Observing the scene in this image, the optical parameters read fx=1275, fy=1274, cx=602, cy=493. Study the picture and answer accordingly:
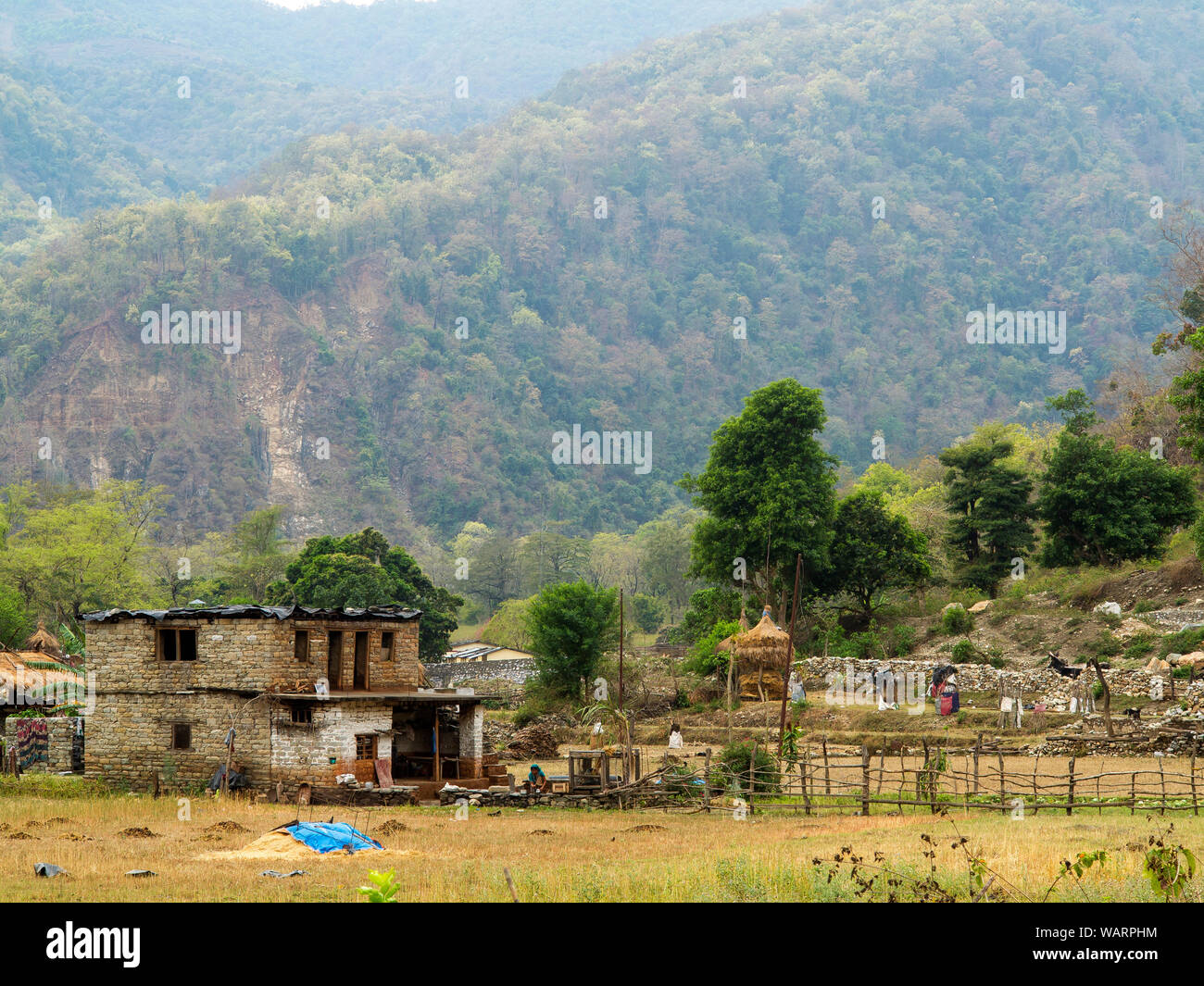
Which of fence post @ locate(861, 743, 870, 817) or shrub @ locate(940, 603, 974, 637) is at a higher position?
shrub @ locate(940, 603, 974, 637)

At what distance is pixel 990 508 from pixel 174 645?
139 ft

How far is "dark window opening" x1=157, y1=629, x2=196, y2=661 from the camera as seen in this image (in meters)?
34.4

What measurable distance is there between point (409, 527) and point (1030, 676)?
128006 mm

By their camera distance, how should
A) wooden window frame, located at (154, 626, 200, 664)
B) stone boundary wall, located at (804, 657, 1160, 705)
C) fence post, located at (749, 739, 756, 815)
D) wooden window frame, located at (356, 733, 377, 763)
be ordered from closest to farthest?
1. fence post, located at (749, 739, 756, 815)
2. wooden window frame, located at (356, 733, 377, 763)
3. wooden window frame, located at (154, 626, 200, 664)
4. stone boundary wall, located at (804, 657, 1160, 705)

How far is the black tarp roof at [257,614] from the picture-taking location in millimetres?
33250

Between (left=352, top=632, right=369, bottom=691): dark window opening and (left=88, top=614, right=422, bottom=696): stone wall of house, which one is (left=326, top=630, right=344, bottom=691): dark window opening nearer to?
(left=88, top=614, right=422, bottom=696): stone wall of house

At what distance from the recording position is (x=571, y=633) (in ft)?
171

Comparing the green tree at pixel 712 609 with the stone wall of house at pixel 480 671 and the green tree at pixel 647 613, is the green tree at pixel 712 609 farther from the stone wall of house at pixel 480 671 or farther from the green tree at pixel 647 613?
the green tree at pixel 647 613

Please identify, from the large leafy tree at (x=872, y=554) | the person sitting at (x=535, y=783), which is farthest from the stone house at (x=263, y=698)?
the large leafy tree at (x=872, y=554)

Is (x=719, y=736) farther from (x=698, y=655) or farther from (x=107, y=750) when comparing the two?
(x=107, y=750)

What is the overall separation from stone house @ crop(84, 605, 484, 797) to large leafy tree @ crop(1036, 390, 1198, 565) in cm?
3298

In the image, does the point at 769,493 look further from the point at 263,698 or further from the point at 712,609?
the point at 263,698

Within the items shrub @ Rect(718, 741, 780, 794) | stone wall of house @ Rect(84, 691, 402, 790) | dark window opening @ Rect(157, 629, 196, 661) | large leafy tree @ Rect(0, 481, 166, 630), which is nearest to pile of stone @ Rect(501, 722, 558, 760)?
stone wall of house @ Rect(84, 691, 402, 790)

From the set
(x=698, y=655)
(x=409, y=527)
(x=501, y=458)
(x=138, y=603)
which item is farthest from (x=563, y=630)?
(x=501, y=458)
